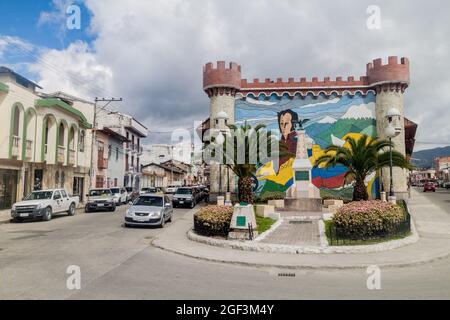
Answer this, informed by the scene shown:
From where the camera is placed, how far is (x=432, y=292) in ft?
23.5

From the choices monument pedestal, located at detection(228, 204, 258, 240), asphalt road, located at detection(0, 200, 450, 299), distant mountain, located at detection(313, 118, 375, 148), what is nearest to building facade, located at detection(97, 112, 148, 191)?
distant mountain, located at detection(313, 118, 375, 148)

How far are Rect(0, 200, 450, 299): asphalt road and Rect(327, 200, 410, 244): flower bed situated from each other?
2.26 meters

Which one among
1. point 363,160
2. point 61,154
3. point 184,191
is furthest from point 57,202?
point 363,160

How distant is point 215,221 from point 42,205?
10.6 m

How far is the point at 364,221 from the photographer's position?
1221 cm

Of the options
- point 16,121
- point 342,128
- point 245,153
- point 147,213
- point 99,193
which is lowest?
point 147,213

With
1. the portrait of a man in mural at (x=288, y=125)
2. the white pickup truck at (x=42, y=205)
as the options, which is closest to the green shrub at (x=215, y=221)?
the white pickup truck at (x=42, y=205)

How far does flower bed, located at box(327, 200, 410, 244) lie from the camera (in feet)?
40.2

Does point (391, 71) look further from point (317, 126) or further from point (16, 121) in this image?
point (16, 121)

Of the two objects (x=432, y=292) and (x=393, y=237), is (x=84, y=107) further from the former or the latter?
(x=432, y=292)

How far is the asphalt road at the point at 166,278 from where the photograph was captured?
6.91 m

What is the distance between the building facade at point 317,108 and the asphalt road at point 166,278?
20.6m

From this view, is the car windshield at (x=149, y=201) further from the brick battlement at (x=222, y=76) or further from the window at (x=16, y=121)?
the brick battlement at (x=222, y=76)

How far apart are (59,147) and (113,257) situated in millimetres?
22218
